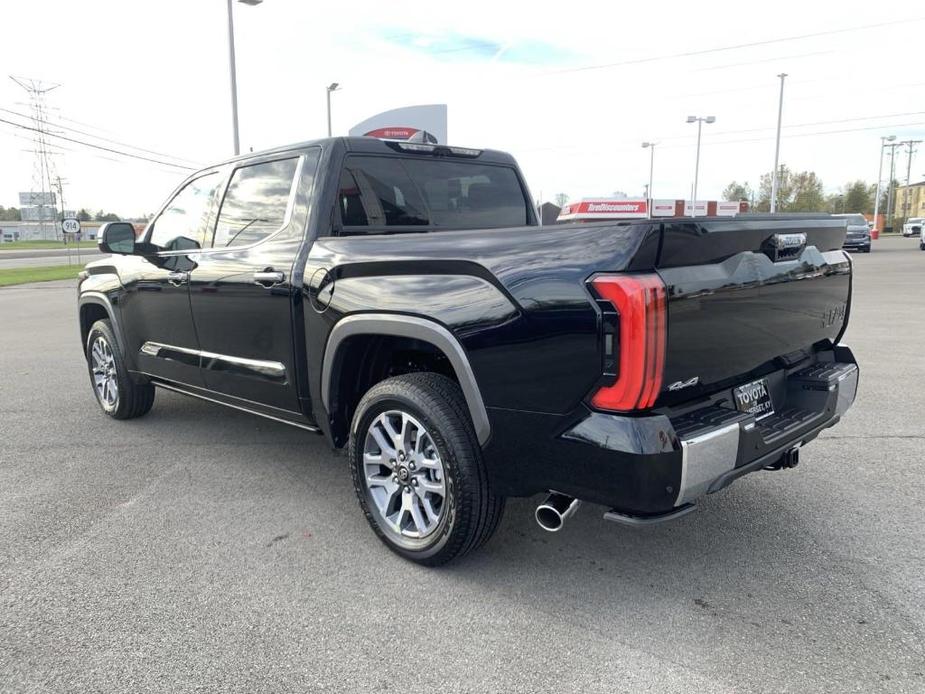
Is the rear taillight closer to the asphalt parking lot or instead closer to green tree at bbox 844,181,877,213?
the asphalt parking lot

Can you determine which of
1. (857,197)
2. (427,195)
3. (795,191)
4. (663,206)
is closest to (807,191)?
(795,191)

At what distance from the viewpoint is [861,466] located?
14.2 feet

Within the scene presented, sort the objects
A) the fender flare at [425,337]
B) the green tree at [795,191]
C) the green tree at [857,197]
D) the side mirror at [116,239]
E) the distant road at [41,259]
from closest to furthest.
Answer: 1. the fender flare at [425,337]
2. the side mirror at [116,239]
3. the distant road at [41,259]
4. the green tree at [795,191]
5. the green tree at [857,197]

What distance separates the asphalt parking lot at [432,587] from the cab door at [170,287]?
0.69 metres

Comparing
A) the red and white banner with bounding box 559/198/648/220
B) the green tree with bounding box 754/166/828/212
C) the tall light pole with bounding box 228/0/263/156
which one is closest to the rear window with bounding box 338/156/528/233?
the tall light pole with bounding box 228/0/263/156

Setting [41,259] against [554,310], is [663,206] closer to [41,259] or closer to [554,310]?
[41,259]

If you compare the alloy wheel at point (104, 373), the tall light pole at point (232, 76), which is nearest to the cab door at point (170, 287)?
the alloy wheel at point (104, 373)

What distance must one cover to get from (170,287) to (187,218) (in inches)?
19.2

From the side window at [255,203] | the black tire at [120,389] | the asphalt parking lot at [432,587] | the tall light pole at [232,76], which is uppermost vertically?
the tall light pole at [232,76]

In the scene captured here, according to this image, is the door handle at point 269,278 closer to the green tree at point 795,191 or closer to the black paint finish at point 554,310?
the black paint finish at point 554,310

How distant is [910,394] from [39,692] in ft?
20.8

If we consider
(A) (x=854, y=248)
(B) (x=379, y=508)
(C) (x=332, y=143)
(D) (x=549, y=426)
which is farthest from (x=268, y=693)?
(A) (x=854, y=248)

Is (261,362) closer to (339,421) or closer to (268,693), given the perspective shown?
(339,421)

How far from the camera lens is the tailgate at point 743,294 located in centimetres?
245
